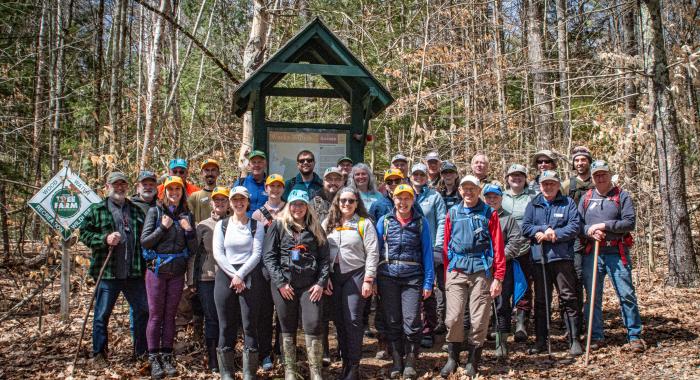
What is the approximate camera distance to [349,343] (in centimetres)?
545

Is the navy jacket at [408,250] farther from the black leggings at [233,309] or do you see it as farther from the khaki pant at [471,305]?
the black leggings at [233,309]

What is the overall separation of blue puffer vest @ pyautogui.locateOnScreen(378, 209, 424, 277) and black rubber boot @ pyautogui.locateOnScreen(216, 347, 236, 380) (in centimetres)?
166

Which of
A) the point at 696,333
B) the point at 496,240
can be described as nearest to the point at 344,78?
the point at 496,240

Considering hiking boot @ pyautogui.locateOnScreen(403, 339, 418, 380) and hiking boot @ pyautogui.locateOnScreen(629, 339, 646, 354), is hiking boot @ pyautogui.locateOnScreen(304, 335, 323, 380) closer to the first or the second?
hiking boot @ pyautogui.locateOnScreen(403, 339, 418, 380)

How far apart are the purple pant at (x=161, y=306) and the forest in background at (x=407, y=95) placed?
8.45 ft

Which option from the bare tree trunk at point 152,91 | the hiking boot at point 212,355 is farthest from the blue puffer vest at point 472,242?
the bare tree trunk at point 152,91

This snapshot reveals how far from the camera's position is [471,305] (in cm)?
576

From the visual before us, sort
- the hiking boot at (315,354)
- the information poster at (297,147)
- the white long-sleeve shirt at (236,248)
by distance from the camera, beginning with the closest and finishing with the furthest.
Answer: the hiking boot at (315,354)
the white long-sleeve shirt at (236,248)
the information poster at (297,147)

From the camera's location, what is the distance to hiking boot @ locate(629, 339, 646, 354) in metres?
6.20

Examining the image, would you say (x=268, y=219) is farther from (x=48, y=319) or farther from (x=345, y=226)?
(x=48, y=319)

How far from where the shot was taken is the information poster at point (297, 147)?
23.5ft

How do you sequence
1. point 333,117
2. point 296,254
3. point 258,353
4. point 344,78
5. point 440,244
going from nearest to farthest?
point 296,254 → point 258,353 → point 440,244 → point 344,78 → point 333,117

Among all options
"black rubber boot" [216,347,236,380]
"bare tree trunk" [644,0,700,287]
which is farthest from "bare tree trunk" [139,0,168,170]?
"bare tree trunk" [644,0,700,287]

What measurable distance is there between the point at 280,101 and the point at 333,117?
54.8 inches
